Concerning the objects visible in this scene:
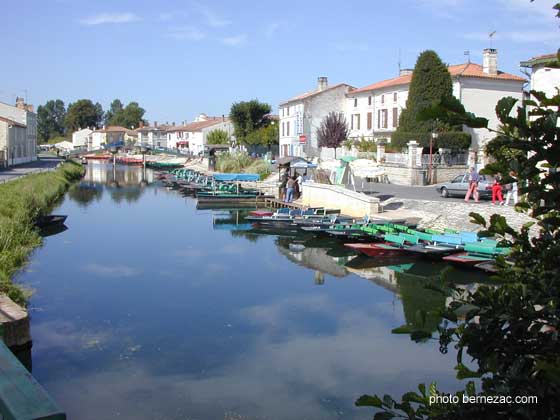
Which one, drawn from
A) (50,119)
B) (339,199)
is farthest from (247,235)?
(50,119)

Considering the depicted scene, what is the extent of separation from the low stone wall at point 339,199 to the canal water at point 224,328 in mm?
→ 3744

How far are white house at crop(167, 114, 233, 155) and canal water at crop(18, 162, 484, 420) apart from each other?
7134 centimetres

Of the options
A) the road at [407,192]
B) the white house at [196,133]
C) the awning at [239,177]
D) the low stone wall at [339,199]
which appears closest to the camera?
the low stone wall at [339,199]

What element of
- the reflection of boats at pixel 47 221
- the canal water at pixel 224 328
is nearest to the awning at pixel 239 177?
the reflection of boats at pixel 47 221

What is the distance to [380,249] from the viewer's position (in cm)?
1997

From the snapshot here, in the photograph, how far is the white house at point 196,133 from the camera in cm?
9850

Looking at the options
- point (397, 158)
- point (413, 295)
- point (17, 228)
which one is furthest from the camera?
point (397, 158)

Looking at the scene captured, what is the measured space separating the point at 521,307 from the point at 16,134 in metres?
67.5

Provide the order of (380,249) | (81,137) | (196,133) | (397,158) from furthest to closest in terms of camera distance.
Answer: (81,137) < (196,133) < (397,158) < (380,249)

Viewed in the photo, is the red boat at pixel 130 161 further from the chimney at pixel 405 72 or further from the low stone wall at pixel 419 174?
the low stone wall at pixel 419 174

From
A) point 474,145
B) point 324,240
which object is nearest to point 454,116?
point 324,240

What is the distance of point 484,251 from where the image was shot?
17.5 metres

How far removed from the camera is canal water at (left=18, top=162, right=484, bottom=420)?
9.34 meters

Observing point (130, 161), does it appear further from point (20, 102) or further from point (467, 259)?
point (467, 259)
